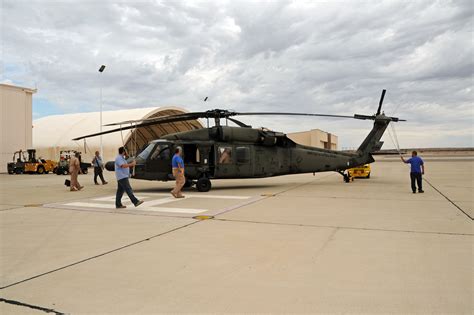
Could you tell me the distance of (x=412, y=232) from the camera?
5.93 m

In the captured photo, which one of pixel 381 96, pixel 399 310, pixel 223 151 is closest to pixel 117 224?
pixel 399 310

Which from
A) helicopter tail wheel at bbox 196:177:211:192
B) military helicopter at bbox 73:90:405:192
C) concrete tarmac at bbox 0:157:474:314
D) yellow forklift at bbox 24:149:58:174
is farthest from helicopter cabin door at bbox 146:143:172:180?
yellow forklift at bbox 24:149:58:174

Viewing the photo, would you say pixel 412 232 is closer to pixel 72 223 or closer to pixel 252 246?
pixel 252 246

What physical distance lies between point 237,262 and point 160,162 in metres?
8.36

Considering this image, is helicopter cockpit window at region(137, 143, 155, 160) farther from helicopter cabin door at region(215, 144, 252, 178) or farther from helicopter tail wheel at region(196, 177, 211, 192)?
helicopter cabin door at region(215, 144, 252, 178)

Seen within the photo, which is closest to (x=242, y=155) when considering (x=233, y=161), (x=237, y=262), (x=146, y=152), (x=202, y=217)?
(x=233, y=161)

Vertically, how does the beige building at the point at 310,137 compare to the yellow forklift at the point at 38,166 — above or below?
above

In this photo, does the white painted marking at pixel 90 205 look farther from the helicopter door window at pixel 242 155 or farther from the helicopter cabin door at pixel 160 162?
the helicopter door window at pixel 242 155

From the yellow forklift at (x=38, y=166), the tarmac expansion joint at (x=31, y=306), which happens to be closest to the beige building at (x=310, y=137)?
the yellow forklift at (x=38, y=166)

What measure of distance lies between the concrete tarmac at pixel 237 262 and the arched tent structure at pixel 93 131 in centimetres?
2950

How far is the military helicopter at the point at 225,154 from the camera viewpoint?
39.9 ft

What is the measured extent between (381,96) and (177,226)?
12204 millimetres

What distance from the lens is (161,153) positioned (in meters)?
12.2

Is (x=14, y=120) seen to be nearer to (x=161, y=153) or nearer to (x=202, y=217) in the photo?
(x=161, y=153)
